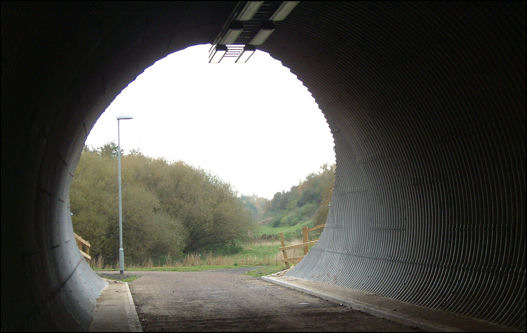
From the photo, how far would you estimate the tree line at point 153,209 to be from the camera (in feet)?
132

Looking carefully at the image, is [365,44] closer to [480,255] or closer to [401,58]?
[401,58]

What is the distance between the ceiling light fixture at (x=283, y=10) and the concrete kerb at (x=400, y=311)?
543 cm

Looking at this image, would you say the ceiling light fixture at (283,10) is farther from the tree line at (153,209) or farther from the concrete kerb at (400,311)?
the tree line at (153,209)

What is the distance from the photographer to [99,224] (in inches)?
1560

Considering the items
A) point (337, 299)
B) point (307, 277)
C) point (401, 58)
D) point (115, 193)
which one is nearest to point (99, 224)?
point (115, 193)

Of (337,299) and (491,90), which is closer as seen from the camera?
(491,90)

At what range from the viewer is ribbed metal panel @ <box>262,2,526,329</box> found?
405 inches

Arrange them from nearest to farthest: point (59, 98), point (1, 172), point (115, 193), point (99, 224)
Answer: point (1, 172) → point (59, 98) → point (99, 224) → point (115, 193)

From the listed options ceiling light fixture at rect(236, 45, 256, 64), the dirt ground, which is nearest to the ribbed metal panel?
ceiling light fixture at rect(236, 45, 256, 64)

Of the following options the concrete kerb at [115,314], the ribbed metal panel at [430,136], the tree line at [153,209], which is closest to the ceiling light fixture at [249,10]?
the ribbed metal panel at [430,136]

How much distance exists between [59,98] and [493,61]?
21.5 feet

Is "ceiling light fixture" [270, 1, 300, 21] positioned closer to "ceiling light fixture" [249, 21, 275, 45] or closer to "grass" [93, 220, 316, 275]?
"ceiling light fixture" [249, 21, 275, 45]

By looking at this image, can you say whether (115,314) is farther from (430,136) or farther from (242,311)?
(430,136)

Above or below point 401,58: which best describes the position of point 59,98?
below
